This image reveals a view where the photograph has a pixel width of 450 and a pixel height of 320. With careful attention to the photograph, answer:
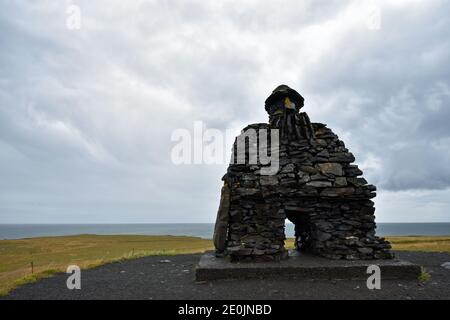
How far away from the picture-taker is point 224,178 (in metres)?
13.8

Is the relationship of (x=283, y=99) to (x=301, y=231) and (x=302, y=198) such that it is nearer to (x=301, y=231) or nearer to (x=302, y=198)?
(x=302, y=198)

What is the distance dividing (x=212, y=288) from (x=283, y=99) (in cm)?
908

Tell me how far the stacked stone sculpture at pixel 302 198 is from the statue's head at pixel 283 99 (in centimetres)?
74

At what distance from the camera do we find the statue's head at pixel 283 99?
46.7 feet

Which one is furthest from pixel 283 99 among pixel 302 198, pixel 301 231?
pixel 301 231

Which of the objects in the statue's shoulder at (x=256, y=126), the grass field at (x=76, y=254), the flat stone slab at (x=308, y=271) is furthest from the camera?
the statue's shoulder at (x=256, y=126)

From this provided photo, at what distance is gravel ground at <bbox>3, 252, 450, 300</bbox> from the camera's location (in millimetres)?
8773

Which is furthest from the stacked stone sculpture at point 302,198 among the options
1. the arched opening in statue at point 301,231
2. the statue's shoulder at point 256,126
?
the arched opening in statue at point 301,231

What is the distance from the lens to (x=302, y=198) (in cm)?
1283

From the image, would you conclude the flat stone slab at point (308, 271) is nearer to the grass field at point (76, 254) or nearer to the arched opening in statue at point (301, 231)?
the arched opening in statue at point (301, 231)

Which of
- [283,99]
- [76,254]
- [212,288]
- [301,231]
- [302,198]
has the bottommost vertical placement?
[76,254]

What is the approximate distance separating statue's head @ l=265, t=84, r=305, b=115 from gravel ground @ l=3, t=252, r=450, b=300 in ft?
25.5
